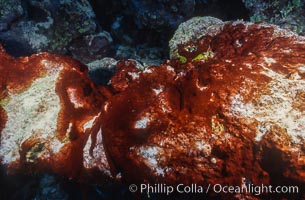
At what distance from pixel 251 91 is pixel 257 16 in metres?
3.12

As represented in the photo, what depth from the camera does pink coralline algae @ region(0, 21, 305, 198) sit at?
172cm

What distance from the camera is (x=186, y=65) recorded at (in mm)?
2109

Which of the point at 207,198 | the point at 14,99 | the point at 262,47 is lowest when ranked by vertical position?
the point at 207,198

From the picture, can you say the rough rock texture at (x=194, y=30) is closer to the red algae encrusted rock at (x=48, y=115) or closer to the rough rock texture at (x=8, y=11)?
the red algae encrusted rock at (x=48, y=115)

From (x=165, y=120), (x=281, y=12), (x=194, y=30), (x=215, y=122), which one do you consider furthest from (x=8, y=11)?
(x=281, y=12)

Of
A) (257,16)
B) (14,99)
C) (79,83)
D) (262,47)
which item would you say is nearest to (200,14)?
(257,16)

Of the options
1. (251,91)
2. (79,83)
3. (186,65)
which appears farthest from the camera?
(79,83)

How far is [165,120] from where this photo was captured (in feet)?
6.22

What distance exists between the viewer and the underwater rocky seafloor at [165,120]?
172 centimetres

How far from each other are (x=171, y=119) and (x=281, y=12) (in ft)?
11.1

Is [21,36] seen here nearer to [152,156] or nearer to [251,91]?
[152,156]

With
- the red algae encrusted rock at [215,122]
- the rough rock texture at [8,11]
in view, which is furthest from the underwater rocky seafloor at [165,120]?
the rough rock texture at [8,11]

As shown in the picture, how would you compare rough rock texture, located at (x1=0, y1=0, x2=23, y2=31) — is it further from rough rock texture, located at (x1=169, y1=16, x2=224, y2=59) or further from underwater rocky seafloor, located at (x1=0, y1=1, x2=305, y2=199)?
rough rock texture, located at (x1=169, y1=16, x2=224, y2=59)

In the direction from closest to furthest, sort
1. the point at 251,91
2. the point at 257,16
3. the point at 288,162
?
1. the point at 288,162
2. the point at 251,91
3. the point at 257,16
